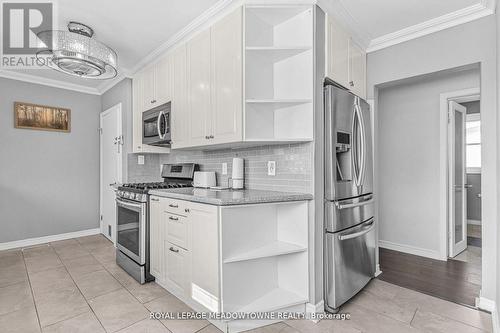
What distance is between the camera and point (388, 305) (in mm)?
2250

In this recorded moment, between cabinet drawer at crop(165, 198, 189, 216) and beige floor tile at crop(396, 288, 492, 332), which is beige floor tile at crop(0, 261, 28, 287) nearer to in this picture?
cabinet drawer at crop(165, 198, 189, 216)

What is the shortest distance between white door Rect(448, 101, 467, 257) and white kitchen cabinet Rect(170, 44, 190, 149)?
10.4 ft

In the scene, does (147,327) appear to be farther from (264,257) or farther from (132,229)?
(132,229)

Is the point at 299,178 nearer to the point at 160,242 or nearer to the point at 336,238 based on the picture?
the point at 336,238

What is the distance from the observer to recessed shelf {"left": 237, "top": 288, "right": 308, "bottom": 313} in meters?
1.94

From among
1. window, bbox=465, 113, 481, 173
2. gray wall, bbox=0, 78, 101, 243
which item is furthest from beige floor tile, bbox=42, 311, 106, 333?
window, bbox=465, 113, 481, 173

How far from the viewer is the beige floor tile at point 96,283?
250cm

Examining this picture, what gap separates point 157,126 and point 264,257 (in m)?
2.03

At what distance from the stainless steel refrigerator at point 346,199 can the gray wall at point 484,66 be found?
737 millimetres

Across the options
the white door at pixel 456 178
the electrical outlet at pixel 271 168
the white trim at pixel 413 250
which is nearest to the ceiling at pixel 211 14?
the white door at pixel 456 178

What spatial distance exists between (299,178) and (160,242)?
56.8 inches

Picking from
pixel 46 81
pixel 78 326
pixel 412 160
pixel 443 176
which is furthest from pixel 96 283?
pixel 443 176

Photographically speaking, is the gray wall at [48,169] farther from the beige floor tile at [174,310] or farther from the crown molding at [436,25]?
the crown molding at [436,25]

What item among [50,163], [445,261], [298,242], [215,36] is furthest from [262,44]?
[50,163]
